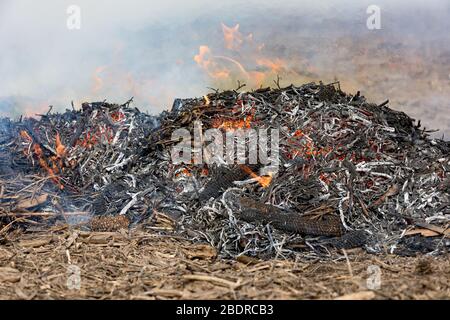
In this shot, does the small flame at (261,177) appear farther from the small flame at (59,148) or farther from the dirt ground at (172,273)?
the small flame at (59,148)

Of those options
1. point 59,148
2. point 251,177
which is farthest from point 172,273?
point 59,148

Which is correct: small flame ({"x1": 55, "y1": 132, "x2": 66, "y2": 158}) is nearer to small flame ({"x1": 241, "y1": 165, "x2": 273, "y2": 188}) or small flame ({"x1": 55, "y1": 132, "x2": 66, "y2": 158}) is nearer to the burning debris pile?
the burning debris pile

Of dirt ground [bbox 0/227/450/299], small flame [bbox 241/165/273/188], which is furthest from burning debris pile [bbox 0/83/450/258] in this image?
dirt ground [bbox 0/227/450/299]

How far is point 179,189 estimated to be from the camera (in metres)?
8.91

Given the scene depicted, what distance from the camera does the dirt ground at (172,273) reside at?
5.06 m

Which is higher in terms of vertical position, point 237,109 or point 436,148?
point 237,109

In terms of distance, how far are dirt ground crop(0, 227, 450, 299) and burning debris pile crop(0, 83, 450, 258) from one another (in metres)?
0.56

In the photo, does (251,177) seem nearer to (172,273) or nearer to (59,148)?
(172,273)

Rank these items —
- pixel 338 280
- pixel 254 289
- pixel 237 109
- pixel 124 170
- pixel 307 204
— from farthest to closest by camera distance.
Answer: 1. pixel 237 109
2. pixel 124 170
3. pixel 307 204
4. pixel 338 280
5. pixel 254 289

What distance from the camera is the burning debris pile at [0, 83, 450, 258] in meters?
7.55

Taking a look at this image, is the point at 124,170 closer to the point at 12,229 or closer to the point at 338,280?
the point at 12,229

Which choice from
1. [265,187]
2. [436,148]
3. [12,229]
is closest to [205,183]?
[265,187]

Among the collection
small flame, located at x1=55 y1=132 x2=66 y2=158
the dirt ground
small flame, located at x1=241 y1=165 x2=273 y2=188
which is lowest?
the dirt ground

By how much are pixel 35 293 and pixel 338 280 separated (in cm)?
312
